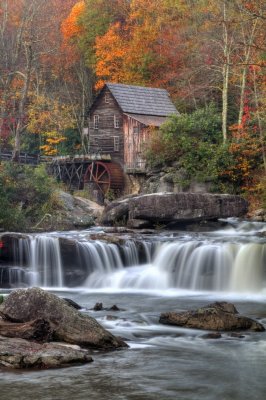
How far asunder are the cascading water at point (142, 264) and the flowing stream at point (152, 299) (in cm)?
3

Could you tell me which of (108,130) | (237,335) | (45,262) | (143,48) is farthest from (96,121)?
(237,335)

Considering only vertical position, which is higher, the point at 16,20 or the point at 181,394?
the point at 16,20

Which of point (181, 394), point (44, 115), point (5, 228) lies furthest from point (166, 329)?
point (44, 115)

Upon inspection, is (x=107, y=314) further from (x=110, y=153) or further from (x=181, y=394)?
(x=110, y=153)

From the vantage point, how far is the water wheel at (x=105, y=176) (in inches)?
1577

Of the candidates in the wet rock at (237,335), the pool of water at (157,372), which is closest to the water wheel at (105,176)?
the pool of water at (157,372)

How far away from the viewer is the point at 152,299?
1686 centimetres

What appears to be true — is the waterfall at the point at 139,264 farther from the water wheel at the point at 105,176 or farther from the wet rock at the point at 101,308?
the water wheel at the point at 105,176

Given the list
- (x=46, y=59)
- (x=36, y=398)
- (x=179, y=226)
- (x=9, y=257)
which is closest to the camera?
(x=36, y=398)

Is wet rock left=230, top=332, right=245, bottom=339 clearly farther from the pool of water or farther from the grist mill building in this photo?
the grist mill building

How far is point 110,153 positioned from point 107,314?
94.7 ft

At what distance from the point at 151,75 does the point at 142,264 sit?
2802cm

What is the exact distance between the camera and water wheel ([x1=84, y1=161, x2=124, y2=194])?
40062mm

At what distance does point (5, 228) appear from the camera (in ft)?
80.9
